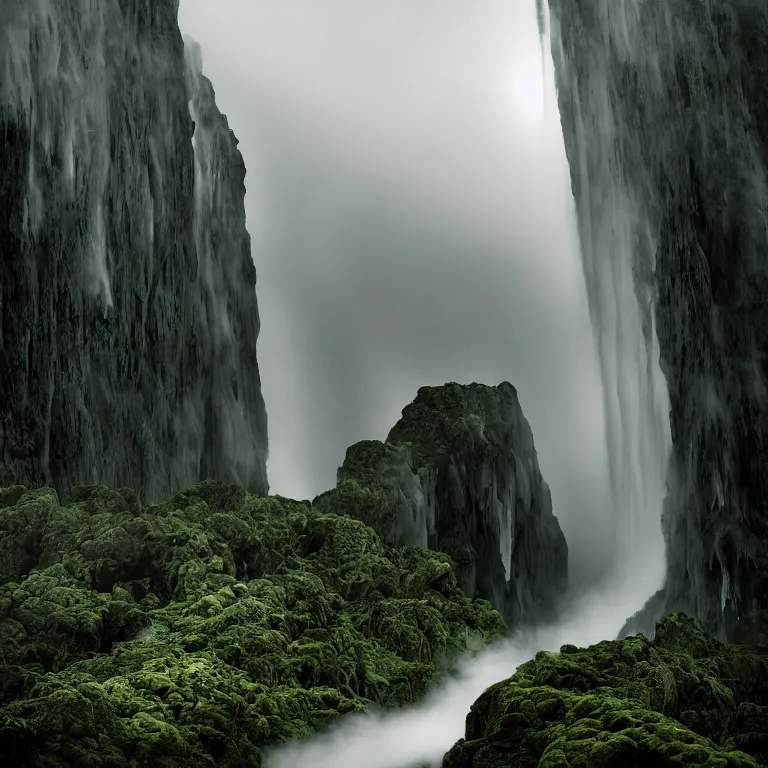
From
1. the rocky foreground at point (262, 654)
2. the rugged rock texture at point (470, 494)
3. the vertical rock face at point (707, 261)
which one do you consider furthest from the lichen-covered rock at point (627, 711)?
the rugged rock texture at point (470, 494)

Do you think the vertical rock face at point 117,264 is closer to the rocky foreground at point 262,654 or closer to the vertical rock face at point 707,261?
the rocky foreground at point 262,654

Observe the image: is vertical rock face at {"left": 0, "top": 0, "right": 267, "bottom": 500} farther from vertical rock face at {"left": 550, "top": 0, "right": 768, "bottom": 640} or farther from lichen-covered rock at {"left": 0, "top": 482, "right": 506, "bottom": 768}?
vertical rock face at {"left": 550, "top": 0, "right": 768, "bottom": 640}

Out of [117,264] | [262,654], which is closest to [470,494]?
[117,264]

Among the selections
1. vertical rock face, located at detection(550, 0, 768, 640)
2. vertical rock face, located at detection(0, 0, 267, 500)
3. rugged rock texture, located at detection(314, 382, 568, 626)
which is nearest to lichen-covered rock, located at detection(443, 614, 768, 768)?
vertical rock face, located at detection(550, 0, 768, 640)

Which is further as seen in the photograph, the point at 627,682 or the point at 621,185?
the point at 621,185

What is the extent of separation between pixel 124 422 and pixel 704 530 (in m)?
31.5

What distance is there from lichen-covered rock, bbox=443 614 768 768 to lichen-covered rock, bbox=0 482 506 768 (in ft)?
25.2

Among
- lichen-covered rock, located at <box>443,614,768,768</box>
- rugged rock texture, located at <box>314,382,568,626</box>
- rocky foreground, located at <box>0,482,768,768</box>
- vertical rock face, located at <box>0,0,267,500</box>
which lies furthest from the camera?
rugged rock texture, located at <box>314,382,568,626</box>

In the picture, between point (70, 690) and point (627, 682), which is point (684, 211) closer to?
point (627, 682)

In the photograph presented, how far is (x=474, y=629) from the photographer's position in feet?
176

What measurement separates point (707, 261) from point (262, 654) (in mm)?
25953

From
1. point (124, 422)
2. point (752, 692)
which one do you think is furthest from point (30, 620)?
point (124, 422)

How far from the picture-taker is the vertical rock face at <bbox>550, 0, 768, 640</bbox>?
51500mm

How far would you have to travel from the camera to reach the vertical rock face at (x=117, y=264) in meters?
59.2
